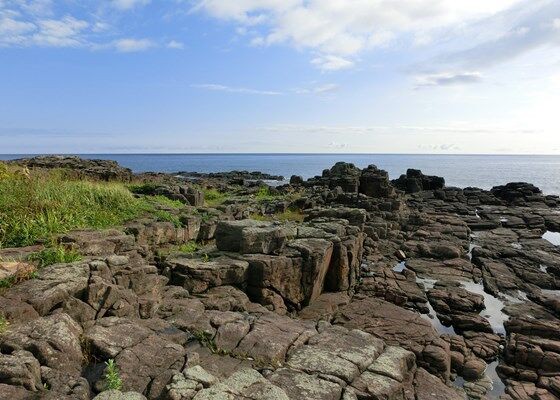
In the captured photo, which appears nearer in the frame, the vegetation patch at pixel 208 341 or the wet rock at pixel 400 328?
the vegetation patch at pixel 208 341

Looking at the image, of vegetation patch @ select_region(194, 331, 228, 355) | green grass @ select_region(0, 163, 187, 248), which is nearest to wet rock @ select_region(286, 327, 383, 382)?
vegetation patch @ select_region(194, 331, 228, 355)

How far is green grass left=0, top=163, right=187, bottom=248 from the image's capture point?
1162cm

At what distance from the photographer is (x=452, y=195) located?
61.2 meters

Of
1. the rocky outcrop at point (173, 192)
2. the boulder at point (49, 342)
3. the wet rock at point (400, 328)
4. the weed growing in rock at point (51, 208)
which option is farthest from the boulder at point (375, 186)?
the boulder at point (49, 342)

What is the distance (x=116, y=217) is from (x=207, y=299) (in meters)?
6.57

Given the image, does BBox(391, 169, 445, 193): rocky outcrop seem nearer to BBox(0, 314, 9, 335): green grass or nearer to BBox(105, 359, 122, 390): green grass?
BBox(105, 359, 122, 390): green grass

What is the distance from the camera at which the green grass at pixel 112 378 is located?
618cm

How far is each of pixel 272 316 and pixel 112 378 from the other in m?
5.06

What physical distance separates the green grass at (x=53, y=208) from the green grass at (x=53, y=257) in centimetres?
125

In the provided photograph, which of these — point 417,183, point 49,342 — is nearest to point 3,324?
point 49,342

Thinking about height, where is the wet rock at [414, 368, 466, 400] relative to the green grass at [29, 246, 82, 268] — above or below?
below

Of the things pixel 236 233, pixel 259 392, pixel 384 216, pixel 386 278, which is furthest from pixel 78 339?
pixel 384 216

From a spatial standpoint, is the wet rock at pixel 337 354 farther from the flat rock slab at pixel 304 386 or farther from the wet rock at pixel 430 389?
the wet rock at pixel 430 389

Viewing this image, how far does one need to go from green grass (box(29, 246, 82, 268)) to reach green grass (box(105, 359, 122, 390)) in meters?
4.14
